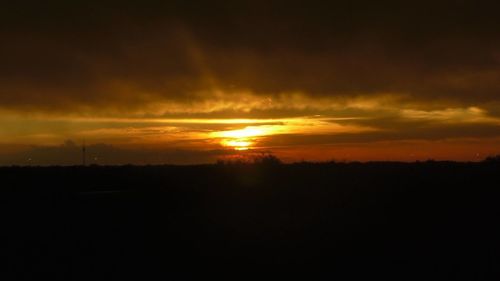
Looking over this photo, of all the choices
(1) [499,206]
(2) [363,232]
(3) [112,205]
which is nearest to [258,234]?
(2) [363,232]

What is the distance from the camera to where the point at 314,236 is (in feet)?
72.1

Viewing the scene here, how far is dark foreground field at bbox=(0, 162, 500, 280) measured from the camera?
17.2m

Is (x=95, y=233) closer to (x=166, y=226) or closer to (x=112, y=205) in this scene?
(x=166, y=226)

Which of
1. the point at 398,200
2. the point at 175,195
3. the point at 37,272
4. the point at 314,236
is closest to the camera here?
the point at 37,272

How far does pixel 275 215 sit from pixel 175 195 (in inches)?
→ 462

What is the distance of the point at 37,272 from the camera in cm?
1700

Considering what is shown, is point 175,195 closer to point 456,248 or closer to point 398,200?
point 398,200

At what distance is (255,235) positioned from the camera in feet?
72.5

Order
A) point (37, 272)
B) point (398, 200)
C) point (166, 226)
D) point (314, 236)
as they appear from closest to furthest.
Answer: point (37, 272) < point (314, 236) < point (166, 226) < point (398, 200)

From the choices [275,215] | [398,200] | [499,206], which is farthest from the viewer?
[398,200]

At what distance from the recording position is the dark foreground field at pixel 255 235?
17156 mm

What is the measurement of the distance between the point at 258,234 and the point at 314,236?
1902 millimetres

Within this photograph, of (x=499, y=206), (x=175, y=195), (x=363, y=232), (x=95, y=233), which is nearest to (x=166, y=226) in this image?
(x=95, y=233)

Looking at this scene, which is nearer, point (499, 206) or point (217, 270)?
point (217, 270)
